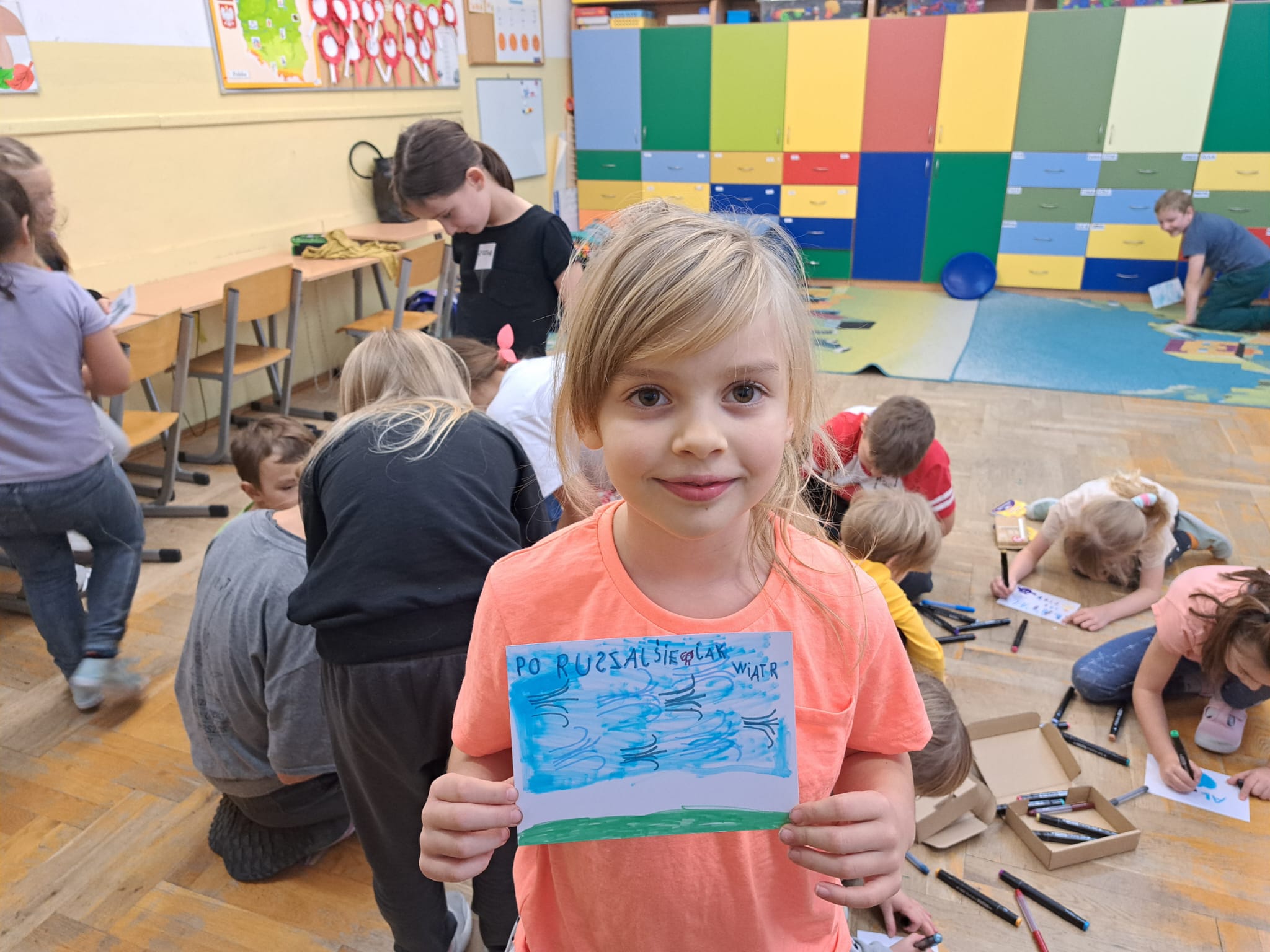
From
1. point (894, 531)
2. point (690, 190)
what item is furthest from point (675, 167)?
point (894, 531)

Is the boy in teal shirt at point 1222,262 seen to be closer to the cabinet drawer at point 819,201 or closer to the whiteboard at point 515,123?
the cabinet drawer at point 819,201

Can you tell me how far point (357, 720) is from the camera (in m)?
1.33

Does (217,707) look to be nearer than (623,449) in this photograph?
No

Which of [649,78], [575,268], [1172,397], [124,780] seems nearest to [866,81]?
[649,78]

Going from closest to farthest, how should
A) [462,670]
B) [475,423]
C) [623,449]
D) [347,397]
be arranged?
[623,449], [462,670], [475,423], [347,397]

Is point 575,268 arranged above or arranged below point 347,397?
above

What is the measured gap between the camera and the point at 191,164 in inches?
170

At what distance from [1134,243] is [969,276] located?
3.65ft

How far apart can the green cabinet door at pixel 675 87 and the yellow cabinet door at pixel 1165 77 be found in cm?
294

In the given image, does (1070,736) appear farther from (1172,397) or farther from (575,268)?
(1172,397)

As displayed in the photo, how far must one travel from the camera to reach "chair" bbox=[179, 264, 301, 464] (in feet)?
12.3

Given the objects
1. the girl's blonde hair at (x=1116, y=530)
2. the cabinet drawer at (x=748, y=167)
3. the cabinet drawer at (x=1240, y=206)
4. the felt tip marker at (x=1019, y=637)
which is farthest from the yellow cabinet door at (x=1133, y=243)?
the felt tip marker at (x=1019, y=637)

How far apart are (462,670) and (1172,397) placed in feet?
14.9

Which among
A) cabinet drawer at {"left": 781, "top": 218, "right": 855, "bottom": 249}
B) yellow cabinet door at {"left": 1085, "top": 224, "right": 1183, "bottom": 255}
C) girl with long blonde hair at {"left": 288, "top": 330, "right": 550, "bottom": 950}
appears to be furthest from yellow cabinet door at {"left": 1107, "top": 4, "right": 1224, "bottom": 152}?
girl with long blonde hair at {"left": 288, "top": 330, "right": 550, "bottom": 950}
